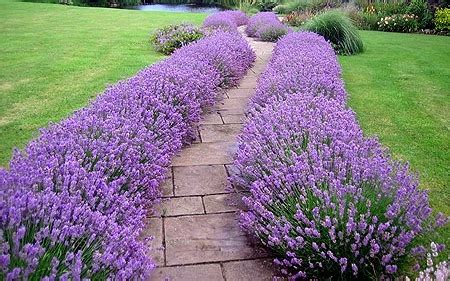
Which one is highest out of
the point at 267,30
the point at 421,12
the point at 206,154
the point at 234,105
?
the point at 421,12

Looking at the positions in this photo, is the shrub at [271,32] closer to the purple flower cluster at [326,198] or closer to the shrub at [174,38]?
the shrub at [174,38]

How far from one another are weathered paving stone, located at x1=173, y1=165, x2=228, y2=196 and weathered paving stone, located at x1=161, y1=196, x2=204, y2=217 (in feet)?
0.31

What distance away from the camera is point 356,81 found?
274 inches

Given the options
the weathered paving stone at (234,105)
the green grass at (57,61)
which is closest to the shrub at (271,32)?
the green grass at (57,61)

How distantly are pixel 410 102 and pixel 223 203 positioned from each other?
3874 millimetres

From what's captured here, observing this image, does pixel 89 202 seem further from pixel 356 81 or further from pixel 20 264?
pixel 356 81

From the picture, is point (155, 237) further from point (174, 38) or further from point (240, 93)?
point (174, 38)

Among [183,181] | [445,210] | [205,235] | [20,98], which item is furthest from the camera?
[20,98]

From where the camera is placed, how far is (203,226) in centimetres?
291

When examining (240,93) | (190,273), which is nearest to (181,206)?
(190,273)

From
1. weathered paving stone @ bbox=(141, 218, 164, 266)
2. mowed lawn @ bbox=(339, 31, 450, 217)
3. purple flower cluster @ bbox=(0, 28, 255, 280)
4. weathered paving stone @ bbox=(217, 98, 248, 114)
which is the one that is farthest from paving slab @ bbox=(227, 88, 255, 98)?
weathered paving stone @ bbox=(141, 218, 164, 266)

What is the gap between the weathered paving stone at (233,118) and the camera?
489 cm

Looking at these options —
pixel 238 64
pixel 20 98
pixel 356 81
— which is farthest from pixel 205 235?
pixel 356 81

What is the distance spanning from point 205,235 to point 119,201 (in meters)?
0.67
